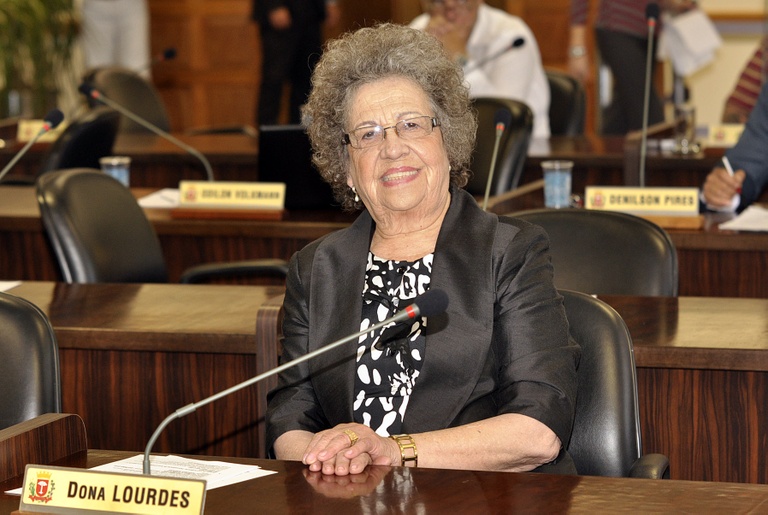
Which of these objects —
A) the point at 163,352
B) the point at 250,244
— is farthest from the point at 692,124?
the point at 163,352

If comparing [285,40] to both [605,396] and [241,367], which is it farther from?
[605,396]

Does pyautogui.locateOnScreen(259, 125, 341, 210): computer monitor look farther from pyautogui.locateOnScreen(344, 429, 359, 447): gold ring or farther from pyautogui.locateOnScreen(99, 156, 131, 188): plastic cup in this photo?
pyautogui.locateOnScreen(344, 429, 359, 447): gold ring

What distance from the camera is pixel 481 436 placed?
5.66 ft

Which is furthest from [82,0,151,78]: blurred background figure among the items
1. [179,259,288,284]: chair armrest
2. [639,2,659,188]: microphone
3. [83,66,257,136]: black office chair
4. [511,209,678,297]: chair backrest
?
[511,209,678,297]: chair backrest

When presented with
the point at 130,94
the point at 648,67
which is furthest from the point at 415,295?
the point at 130,94

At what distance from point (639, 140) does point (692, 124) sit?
0.40 m

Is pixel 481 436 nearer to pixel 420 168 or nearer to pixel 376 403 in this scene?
pixel 376 403

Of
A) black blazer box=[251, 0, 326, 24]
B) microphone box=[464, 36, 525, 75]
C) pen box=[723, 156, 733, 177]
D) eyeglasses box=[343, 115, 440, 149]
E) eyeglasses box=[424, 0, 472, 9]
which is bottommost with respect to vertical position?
pen box=[723, 156, 733, 177]

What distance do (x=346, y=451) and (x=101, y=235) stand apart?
158 centimetres

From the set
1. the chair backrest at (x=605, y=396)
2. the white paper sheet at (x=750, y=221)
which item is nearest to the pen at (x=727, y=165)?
the white paper sheet at (x=750, y=221)

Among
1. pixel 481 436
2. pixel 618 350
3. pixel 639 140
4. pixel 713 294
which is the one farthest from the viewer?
pixel 639 140

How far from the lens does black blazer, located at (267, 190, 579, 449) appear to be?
1.79 metres

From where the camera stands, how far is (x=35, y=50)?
7297mm

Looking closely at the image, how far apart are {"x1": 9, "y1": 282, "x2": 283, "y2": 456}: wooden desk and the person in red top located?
146 inches
